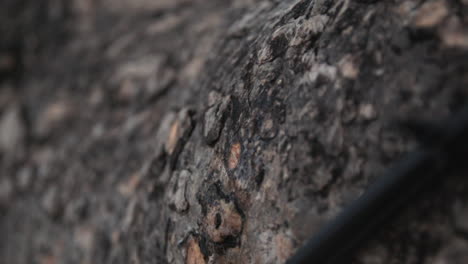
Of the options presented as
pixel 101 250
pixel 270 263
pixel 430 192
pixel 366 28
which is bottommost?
pixel 101 250

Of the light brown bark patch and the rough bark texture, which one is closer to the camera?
the rough bark texture

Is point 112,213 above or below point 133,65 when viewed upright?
below

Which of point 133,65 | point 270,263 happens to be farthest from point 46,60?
point 270,263

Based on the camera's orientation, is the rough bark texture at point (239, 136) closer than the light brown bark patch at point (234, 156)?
Yes

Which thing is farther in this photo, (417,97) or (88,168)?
(88,168)

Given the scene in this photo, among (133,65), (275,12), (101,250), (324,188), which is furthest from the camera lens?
(133,65)

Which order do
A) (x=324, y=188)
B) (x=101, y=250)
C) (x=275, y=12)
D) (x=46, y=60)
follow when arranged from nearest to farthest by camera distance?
1. (x=324, y=188)
2. (x=275, y=12)
3. (x=101, y=250)
4. (x=46, y=60)

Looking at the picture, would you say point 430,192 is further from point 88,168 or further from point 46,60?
point 46,60
